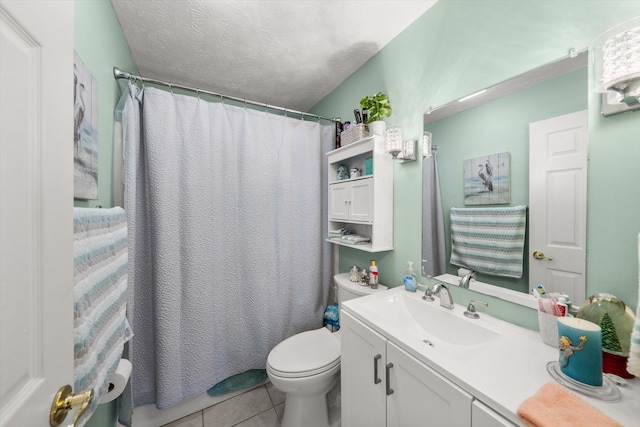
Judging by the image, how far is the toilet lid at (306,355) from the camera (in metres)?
1.27

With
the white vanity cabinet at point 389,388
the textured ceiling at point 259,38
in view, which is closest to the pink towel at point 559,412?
the white vanity cabinet at point 389,388

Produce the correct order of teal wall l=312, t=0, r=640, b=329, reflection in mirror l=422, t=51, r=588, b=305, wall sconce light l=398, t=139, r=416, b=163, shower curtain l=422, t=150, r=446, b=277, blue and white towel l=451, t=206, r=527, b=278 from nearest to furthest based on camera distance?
1. teal wall l=312, t=0, r=640, b=329
2. reflection in mirror l=422, t=51, r=588, b=305
3. blue and white towel l=451, t=206, r=527, b=278
4. shower curtain l=422, t=150, r=446, b=277
5. wall sconce light l=398, t=139, r=416, b=163

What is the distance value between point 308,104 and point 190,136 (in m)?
1.28

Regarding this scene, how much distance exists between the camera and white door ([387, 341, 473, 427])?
0.66 m

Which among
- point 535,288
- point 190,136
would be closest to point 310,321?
point 535,288

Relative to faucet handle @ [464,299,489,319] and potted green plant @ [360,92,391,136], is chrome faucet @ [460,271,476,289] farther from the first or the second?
potted green plant @ [360,92,391,136]

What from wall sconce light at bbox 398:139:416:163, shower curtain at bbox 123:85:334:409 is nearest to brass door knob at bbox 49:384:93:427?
shower curtain at bbox 123:85:334:409

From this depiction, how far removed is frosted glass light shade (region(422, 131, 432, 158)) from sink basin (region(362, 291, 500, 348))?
2.55 feet

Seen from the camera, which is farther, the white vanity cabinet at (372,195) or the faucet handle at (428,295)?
the white vanity cabinet at (372,195)

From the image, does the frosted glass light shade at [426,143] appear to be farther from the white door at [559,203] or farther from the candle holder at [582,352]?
the candle holder at [582,352]

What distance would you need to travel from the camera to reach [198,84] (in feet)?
6.55

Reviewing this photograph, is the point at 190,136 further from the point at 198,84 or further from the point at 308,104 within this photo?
the point at 308,104

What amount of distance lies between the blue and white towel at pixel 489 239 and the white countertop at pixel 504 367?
0.23m

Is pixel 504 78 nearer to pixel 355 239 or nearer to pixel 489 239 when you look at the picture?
pixel 489 239
